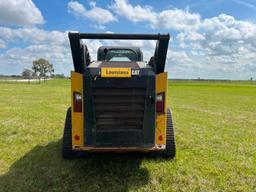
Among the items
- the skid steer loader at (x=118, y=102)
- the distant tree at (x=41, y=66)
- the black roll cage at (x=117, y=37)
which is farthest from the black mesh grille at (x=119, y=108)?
the distant tree at (x=41, y=66)

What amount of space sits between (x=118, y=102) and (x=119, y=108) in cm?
10

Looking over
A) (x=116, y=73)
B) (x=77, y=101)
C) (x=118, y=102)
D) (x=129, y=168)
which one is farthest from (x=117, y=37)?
(x=129, y=168)

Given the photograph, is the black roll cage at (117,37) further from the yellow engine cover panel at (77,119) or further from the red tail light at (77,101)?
the red tail light at (77,101)

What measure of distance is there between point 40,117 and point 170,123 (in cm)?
615

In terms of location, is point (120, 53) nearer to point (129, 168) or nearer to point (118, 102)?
point (118, 102)

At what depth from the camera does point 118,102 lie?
427 centimetres

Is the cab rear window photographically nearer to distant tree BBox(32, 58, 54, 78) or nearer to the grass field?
the grass field

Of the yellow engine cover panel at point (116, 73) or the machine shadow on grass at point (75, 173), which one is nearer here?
the yellow engine cover panel at point (116, 73)

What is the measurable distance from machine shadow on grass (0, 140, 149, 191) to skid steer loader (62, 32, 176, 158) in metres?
0.53

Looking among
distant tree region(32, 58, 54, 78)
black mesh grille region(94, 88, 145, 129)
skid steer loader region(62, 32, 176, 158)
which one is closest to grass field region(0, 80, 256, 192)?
skid steer loader region(62, 32, 176, 158)

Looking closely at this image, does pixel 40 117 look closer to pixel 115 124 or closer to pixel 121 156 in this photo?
pixel 121 156

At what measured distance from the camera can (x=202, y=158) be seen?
558 cm

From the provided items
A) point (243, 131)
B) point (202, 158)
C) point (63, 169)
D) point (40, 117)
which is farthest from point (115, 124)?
point (40, 117)

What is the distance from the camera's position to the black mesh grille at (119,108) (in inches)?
166
